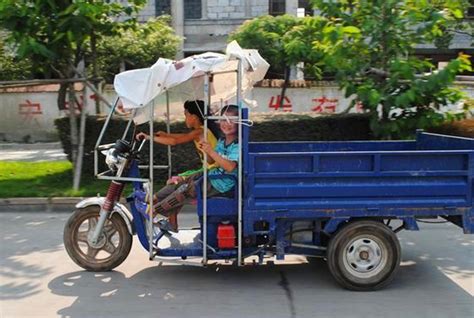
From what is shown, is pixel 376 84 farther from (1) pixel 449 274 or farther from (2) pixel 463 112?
(1) pixel 449 274

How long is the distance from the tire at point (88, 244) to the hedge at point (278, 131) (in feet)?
12.8

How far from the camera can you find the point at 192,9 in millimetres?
26406

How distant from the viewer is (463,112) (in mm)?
9094

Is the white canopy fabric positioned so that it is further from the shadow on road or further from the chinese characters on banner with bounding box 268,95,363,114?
the chinese characters on banner with bounding box 268,95,363,114

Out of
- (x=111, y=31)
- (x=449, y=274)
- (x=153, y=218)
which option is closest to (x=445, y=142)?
(x=449, y=274)

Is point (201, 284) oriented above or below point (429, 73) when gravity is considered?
below

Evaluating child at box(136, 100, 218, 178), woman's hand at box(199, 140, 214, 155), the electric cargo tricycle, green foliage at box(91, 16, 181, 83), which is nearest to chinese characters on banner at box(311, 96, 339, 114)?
green foliage at box(91, 16, 181, 83)

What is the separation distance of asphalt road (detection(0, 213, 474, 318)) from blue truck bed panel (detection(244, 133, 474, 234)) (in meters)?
0.77

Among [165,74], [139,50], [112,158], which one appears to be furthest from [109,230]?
[139,50]

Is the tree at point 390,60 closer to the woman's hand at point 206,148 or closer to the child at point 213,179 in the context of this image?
the child at point 213,179

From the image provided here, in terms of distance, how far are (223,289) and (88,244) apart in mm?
1440

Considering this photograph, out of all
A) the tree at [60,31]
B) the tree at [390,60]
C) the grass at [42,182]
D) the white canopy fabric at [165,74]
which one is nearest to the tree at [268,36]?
the tree at [60,31]

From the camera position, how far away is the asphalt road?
15.5 ft

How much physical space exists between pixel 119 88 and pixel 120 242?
1.55m
